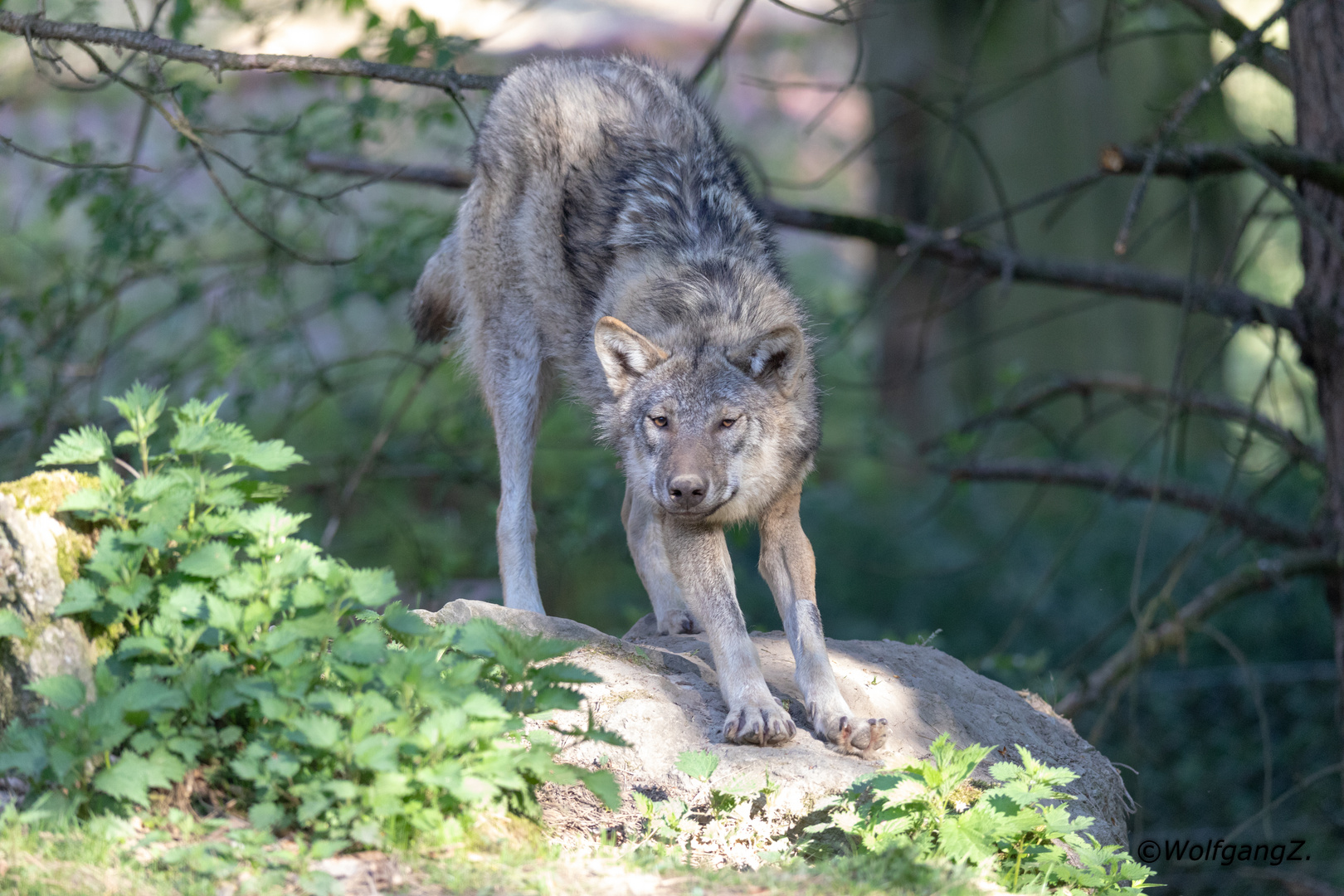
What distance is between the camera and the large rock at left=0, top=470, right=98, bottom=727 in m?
3.28

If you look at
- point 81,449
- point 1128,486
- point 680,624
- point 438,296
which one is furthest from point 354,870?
point 1128,486

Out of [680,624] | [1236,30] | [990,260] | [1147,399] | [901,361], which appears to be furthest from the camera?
[901,361]

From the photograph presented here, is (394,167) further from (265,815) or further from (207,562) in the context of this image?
(265,815)

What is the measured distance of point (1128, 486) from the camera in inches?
269

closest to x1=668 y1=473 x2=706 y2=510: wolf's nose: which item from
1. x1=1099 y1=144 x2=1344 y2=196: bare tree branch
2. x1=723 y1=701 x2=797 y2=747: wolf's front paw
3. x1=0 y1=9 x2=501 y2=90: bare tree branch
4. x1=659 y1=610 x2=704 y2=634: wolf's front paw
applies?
x1=723 y1=701 x2=797 y2=747: wolf's front paw

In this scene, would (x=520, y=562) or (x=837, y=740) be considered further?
(x=520, y=562)

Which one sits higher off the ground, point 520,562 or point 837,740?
point 520,562

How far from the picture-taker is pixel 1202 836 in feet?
26.0

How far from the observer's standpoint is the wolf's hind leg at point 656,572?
5.27m

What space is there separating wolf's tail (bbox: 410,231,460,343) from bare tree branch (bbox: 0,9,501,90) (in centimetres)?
161

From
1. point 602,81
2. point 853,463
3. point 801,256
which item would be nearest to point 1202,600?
point 602,81

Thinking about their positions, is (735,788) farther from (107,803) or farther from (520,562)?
(520,562)

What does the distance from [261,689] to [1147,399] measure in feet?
19.9

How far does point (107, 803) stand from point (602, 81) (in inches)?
159
